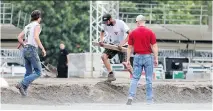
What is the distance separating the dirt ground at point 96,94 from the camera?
14.3 m

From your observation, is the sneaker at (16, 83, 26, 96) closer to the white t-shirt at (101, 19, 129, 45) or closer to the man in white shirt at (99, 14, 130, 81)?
the man in white shirt at (99, 14, 130, 81)

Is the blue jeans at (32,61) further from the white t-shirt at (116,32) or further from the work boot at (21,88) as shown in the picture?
the white t-shirt at (116,32)

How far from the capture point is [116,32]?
16.2m

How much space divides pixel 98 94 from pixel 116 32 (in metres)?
1.74

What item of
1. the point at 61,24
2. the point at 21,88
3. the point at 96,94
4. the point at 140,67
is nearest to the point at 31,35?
the point at 21,88

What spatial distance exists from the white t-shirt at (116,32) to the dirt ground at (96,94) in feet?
3.43

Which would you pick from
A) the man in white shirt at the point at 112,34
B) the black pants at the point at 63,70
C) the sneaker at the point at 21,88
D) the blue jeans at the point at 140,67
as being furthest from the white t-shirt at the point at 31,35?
the black pants at the point at 63,70

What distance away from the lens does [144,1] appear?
56.8m

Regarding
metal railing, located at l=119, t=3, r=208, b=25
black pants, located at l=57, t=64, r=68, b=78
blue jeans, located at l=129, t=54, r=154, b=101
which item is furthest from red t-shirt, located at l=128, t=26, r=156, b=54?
metal railing, located at l=119, t=3, r=208, b=25

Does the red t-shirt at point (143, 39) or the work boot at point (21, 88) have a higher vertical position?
the red t-shirt at point (143, 39)

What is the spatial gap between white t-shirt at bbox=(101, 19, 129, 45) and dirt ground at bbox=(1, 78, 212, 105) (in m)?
1.05

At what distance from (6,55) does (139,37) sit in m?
19.5

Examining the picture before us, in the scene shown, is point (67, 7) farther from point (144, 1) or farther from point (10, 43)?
point (10, 43)

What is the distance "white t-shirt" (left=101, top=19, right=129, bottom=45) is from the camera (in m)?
16.2
